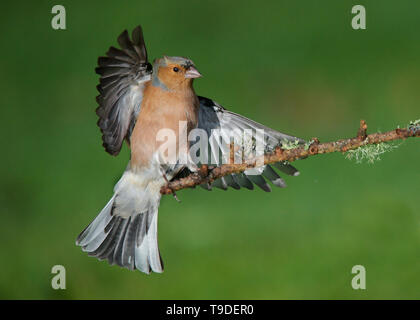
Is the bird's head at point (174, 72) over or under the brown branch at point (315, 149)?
over

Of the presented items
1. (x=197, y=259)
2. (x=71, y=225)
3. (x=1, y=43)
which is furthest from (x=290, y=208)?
(x=1, y=43)

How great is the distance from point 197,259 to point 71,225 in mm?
1013

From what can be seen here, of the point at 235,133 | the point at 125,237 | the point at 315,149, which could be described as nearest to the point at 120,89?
the point at 235,133

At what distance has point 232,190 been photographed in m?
4.94

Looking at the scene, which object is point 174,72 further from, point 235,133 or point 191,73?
point 235,133

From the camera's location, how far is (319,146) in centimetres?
230

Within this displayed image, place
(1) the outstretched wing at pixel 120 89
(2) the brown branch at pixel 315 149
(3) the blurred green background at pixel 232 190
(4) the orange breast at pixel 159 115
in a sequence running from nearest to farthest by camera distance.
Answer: (2) the brown branch at pixel 315 149 → (1) the outstretched wing at pixel 120 89 → (4) the orange breast at pixel 159 115 → (3) the blurred green background at pixel 232 190

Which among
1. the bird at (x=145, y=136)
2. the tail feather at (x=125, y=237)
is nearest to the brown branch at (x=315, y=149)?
the bird at (x=145, y=136)

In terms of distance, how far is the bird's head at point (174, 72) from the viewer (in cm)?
A: 284

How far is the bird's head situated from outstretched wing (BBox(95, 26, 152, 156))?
0.23 feet

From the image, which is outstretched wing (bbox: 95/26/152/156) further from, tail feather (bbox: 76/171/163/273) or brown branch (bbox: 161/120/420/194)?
brown branch (bbox: 161/120/420/194)

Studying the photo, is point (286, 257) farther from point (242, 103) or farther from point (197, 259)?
point (242, 103)

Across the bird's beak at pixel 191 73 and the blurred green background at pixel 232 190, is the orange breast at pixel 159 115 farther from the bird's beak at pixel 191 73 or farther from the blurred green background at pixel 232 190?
the blurred green background at pixel 232 190

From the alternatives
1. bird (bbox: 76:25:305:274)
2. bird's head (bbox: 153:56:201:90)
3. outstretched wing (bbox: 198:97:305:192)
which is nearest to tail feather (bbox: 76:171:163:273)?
bird (bbox: 76:25:305:274)
